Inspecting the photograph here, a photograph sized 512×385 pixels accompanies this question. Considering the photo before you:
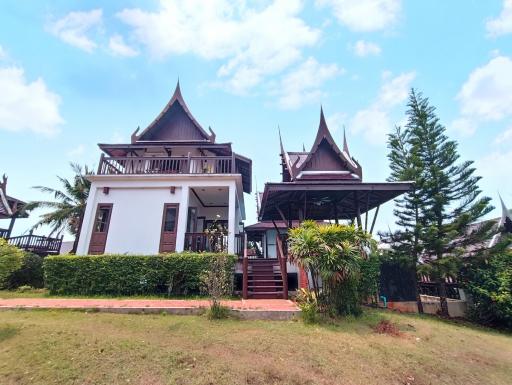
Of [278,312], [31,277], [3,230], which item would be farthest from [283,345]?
[3,230]

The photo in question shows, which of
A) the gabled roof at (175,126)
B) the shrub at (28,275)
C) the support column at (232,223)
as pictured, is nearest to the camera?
the support column at (232,223)

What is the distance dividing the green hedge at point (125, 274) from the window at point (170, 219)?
2.26 m

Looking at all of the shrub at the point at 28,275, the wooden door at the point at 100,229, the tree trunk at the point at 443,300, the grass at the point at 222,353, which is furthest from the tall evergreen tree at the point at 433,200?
the shrub at the point at 28,275

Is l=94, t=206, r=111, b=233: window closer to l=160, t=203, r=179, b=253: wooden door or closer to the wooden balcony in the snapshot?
l=160, t=203, r=179, b=253: wooden door

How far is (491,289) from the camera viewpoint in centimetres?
930

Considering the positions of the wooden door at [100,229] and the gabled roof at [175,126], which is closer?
the wooden door at [100,229]

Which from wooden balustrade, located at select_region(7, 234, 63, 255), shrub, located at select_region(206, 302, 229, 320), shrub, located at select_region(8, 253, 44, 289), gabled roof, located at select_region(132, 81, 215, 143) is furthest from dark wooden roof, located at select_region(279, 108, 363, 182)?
wooden balustrade, located at select_region(7, 234, 63, 255)

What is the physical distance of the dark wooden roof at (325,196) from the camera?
31.4ft

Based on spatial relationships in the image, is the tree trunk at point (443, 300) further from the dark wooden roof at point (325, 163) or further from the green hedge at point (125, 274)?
the green hedge at point (125, 274)

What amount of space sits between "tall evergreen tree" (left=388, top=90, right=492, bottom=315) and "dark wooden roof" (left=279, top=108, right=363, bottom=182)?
2235mm

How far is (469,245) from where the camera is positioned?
10.7 meters

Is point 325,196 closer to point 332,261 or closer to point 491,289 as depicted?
point 332,261

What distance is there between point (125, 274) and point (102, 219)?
379cm

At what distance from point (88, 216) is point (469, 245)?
16.1m
